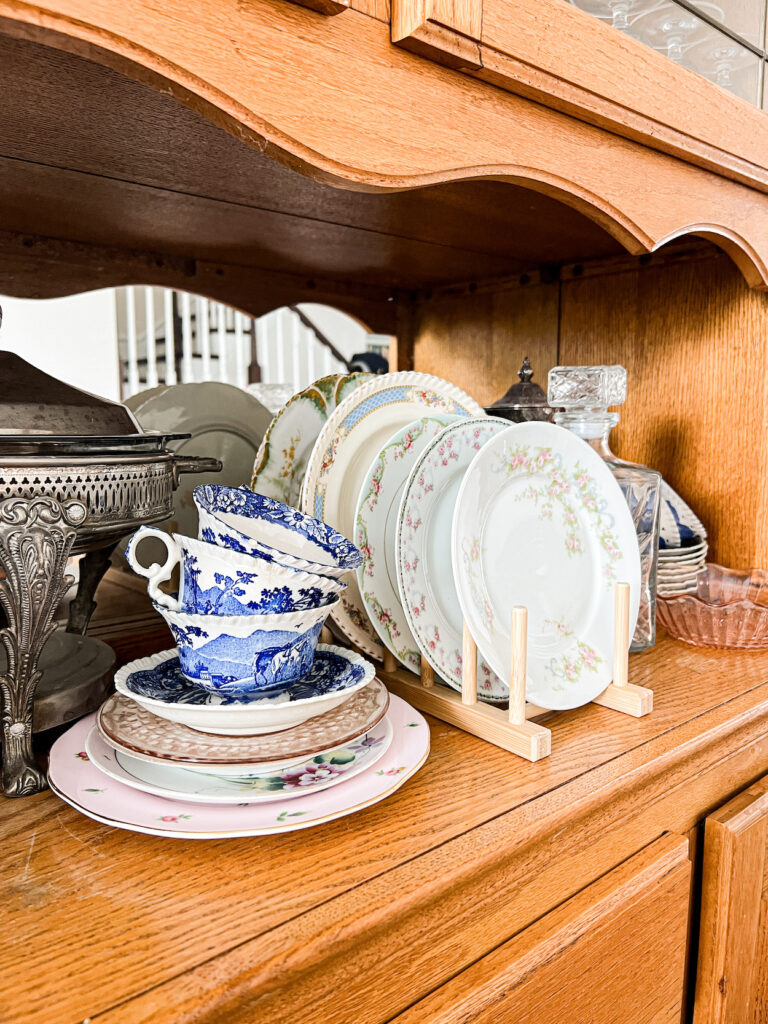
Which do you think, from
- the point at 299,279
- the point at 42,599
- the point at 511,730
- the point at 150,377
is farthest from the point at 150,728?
the point at 150,377

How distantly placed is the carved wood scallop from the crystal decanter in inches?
8.9

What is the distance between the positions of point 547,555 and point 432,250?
0.61 meters

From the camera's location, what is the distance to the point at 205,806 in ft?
1.69

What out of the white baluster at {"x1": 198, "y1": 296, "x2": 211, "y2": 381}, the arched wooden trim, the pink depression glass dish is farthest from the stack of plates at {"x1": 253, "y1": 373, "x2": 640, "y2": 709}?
the white baluster at {"x1": 198, "y1": 296, "x2": 211, "y2": 381}

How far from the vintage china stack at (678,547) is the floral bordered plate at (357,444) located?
1.10ft

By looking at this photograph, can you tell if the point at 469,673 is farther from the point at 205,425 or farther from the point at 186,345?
the point at 186,345

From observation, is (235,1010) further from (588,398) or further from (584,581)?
(588,398)

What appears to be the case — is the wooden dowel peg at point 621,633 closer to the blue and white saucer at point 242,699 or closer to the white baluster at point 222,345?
the blue and white saucer at point 242,699

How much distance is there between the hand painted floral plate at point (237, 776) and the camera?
0.50m

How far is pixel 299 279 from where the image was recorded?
131 cm

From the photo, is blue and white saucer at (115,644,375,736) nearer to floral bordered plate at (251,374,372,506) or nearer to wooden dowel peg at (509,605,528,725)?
wooden dowel peg at (509,605,528,725)

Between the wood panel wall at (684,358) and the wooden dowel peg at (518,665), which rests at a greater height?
the wood panel wall at (684,358)

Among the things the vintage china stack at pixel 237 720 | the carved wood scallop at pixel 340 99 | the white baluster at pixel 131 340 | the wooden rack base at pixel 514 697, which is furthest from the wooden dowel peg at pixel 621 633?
the white baluster at pixel 131 340

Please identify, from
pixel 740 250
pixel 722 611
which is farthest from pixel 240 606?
pixel 740 250
